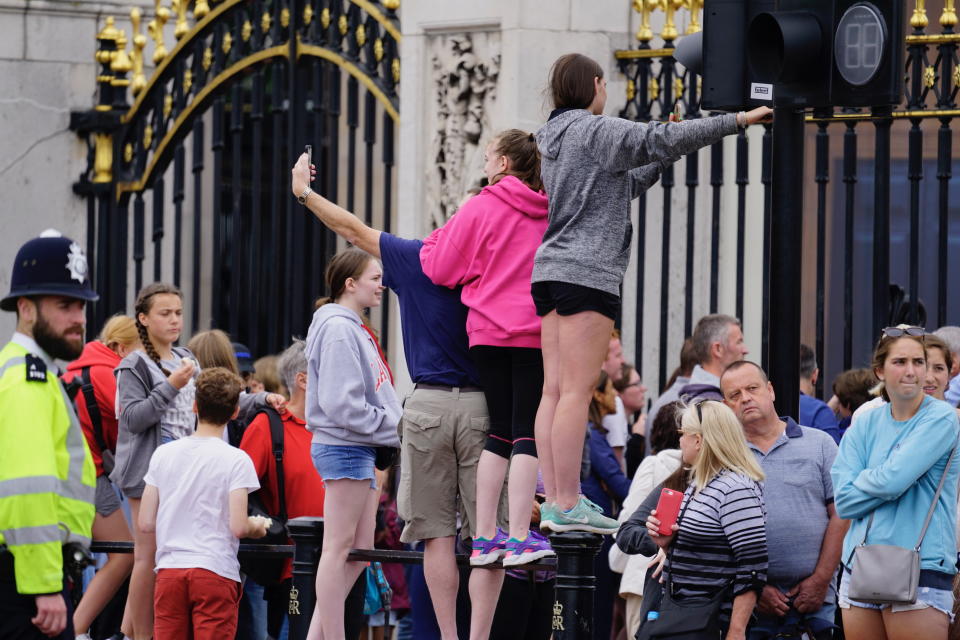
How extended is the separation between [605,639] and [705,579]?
232 centimetres

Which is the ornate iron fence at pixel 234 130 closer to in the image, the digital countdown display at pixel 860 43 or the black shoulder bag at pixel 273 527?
the black shoulder bag at pixel 273 527

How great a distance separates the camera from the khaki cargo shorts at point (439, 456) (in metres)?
7.10

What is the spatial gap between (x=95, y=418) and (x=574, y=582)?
321 cm

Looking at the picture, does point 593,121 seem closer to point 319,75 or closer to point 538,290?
point 538,290

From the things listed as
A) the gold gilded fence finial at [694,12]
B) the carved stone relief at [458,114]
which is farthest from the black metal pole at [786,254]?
the carved stone relief at [458,114]

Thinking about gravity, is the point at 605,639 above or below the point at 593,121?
below

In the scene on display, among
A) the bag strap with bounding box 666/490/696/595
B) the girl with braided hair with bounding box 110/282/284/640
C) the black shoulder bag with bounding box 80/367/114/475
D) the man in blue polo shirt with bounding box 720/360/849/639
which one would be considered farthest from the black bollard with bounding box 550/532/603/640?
the black shoulder bag with bounding box 80/367/114/475

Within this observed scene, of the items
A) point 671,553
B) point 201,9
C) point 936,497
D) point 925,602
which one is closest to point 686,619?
point 671,553

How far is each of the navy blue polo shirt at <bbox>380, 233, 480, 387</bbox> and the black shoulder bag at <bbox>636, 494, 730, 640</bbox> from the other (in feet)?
3.38

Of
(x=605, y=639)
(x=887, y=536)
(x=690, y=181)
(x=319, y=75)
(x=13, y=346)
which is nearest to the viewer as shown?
(x=13, y=346)

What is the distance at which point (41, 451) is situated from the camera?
6180mm

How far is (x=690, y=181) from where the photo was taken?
10.1 metres

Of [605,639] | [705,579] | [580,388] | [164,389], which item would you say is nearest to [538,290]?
[580,388]

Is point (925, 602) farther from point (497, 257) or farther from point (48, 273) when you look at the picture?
point (48, 273)
